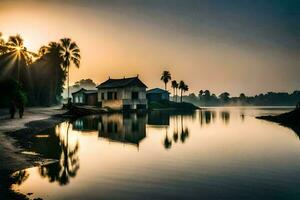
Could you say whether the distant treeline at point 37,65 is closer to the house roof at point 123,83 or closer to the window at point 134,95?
the house roof at point 123,83

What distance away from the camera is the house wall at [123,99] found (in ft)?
230

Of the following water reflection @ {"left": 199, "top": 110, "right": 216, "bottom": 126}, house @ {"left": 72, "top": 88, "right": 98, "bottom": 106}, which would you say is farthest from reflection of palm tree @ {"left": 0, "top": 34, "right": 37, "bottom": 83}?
water reflection @ {"left": 199, "top": 110, "right": 216, "bottom": 126}

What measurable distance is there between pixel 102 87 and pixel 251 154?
200 feet

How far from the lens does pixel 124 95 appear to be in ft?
230

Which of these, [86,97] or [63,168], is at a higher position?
[86,97]

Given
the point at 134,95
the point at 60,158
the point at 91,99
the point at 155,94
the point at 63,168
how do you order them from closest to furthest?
1. the point at 63,168
2. the point at 60,158
3. the point at 134,95
4. the point at 91,99
5. the point at 155,94

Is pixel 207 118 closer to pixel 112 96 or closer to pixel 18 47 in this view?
pixel 112 96

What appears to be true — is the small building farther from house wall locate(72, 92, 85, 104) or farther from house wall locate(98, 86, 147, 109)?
house wall locate(98, 86, 147, 109)

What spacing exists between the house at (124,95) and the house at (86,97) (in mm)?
4615

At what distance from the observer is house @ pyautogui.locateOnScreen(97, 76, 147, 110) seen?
2768 inches

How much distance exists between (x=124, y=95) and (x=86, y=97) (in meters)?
18.0

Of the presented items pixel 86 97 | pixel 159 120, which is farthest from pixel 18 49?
pixel 159 120

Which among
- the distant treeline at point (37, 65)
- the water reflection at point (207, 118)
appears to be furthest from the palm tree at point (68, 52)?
the water reflection at point (207, 118)

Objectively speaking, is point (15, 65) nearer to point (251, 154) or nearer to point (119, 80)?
point (119, 80)
